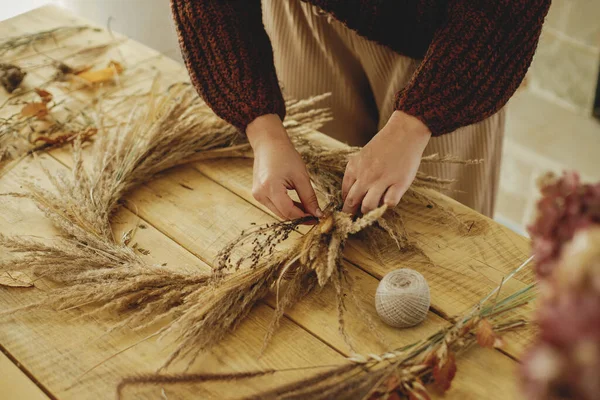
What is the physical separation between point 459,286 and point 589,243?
24.1 inches

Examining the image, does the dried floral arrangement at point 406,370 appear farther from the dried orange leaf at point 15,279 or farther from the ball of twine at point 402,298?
the dried orange leaf at point 15,279

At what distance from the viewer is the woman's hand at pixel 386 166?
1001 millimetres

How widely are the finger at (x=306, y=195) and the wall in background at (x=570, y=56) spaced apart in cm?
170

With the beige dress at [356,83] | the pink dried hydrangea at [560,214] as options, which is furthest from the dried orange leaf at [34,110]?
the pink dried hydrangea at [560,214]

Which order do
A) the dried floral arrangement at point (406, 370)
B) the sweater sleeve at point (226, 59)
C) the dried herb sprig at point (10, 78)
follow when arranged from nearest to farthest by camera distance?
the dried floral arrangement at point (406, 370) < the sweater sleeve at point (226, 59) < the dried herb sprig at point (10, 78)

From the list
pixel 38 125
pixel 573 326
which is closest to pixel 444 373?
pixel 573 326

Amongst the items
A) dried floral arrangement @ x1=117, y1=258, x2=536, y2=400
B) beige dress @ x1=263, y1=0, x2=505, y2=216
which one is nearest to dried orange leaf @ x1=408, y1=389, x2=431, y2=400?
dried floral arrangement @ x1=117, y1=258, x2=536, y2=400

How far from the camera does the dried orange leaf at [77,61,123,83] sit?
1461mm

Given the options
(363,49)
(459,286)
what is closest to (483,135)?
(363,49)

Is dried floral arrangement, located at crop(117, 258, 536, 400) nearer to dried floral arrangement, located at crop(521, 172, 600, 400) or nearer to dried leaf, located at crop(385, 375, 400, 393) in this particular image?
dried leaf, located at crop(385, 375, 400, 393)

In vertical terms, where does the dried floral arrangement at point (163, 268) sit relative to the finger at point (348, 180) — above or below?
below

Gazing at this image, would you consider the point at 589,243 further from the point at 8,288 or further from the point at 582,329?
the point at 8,288

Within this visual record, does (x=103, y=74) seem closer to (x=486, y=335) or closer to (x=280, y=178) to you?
(x=280, y=178)

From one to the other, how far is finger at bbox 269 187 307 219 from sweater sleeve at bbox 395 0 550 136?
0.24m
